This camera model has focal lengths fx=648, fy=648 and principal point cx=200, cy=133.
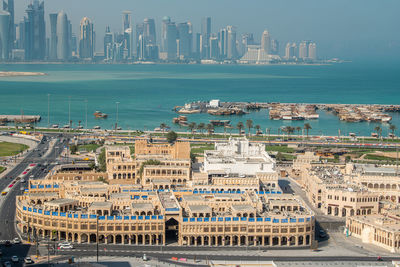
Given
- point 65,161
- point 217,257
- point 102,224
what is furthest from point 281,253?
point 65,161

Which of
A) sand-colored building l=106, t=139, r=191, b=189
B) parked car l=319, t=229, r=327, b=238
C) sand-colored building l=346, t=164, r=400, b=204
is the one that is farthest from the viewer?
sand-colored building l=346, t=164, r=400, b=204

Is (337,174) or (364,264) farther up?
(337,174)

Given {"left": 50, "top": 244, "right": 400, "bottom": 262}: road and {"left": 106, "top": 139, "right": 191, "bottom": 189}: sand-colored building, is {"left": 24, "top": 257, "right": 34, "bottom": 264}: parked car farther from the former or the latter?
{"left": 106, "top": 139, "right": 191, "bottom": 189}: sand-colored building

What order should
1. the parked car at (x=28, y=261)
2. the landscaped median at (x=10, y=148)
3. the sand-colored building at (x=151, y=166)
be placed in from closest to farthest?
the parked car at (x=28, y=261) < the sand-colored building at (x=151, y=166) < the landscaped median at (x=10, y=148)

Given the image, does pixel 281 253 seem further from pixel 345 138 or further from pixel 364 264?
pixel 345 138

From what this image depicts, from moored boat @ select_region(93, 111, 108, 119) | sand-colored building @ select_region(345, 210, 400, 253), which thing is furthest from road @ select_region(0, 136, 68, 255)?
moored boat @ select_region(93, 111, 108, 119)

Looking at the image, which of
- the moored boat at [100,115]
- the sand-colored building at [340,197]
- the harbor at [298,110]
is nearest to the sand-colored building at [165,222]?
the sand-colored building at [340,197]

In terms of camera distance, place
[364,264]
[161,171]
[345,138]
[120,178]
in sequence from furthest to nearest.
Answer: [345,138], [120,178], [161,171], [364,264]

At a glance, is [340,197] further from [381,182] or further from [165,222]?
[165,222]

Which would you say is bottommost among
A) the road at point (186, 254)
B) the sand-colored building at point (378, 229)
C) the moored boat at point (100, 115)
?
the road at point (186, 254)

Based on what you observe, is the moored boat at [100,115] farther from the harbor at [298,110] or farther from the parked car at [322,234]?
the parked car at [322,234]

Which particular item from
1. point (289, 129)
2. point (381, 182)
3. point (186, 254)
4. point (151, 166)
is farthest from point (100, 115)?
point (186, 254)
